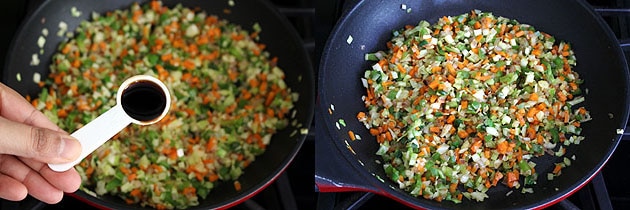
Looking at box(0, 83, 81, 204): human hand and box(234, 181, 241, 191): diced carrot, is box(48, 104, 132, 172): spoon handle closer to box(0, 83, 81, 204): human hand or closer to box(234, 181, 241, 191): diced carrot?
box(0, 83, 81, 204): human hand

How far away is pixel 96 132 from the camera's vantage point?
100 centimetres

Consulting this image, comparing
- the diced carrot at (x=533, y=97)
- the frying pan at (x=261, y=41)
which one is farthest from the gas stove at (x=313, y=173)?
the diced carrot at (x=533, y=97)

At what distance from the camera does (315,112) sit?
125 centimetres

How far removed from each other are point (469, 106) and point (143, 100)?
509 millimetres

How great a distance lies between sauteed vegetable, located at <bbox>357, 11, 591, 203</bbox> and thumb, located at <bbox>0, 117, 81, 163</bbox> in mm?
439

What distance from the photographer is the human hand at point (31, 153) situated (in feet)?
3.14

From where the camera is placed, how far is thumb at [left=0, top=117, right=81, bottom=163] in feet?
3.11

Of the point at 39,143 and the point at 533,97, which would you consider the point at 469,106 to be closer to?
the point at 533,97

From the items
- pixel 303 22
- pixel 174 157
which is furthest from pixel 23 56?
A: pixel 303 22

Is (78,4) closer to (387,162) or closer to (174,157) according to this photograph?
(174,157)

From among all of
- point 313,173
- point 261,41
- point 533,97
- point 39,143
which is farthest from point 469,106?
point 39,143

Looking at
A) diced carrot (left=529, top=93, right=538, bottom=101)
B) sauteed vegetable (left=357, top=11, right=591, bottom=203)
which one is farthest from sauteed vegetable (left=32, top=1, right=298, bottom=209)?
diced carrot (left=529, top=93, right=538, bottom=101)

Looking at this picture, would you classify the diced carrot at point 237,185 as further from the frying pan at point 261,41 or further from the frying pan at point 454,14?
the frying pan at point 454,14

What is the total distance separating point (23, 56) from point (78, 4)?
15 centimetres
